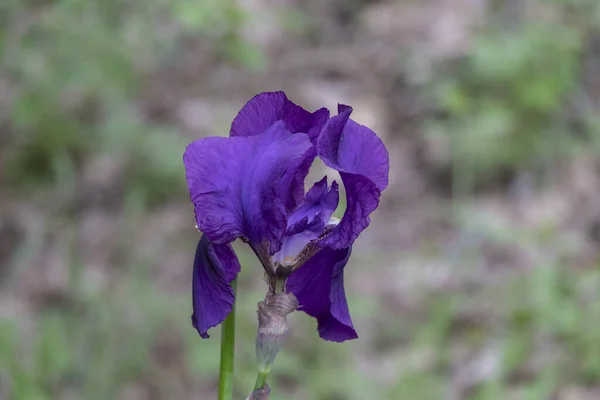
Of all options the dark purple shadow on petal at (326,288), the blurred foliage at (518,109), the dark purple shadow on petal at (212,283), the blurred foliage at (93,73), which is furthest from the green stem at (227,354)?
the blurred foliage at (518,109)

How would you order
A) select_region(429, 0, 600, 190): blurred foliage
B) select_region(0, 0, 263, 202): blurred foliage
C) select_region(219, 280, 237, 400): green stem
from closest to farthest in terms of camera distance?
1. select_region(219, 280, 237, 400): green stem
2. select_region(0, 0, 263, 202): blurred foliage
3. select_region(429, 0, 600, 190): blurred foliage

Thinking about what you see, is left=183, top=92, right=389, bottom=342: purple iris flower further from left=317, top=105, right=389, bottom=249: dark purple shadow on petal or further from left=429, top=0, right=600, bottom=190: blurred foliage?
left=429, top=0, right=600, bottom=190: blurred foliage

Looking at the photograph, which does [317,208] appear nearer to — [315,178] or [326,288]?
[326,288]

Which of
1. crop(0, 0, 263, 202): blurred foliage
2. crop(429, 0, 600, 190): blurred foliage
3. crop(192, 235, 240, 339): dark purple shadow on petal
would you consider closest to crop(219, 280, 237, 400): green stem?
crop(192, 235, 240, 339): dark purple shadow on petal

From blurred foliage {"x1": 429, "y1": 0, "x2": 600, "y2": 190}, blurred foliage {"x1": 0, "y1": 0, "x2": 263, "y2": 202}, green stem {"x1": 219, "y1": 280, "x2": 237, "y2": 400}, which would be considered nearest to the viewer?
green stem {"x1": 219, "y1": 280, "x2": 237, "y2": 400}

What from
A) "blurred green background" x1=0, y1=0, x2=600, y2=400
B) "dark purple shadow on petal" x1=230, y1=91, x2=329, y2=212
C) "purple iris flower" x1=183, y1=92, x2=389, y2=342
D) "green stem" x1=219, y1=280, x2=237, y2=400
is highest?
"blurred green background" x1=0, y1=0, x2=600, y2=400

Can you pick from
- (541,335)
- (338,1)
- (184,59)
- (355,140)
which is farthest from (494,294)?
(338,1)

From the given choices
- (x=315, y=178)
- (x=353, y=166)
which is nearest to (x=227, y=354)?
(x=353, y=166)

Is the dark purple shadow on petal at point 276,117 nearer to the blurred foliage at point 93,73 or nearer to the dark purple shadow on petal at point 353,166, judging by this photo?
the dark purple shadow on petal at point 353,166
